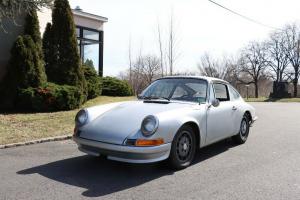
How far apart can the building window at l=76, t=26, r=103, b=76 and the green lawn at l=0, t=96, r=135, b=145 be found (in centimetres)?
723

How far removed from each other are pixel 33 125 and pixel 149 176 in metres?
5.17

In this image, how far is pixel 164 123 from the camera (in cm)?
532

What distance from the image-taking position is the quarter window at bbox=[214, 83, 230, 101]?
712cm

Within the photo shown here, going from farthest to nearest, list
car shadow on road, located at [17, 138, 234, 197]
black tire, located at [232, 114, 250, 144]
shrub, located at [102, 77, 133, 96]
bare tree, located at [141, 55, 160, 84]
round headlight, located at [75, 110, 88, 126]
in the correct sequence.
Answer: bare tree, located at [141, 55, 160, 84] → shrub, located at [102, 77, 133, 96] → black tire, located at [232, 114, 250, 144] → round headlight, located at [75, 110, 88, 126] → car shadow on road, located at [17, 138, 234, 197]

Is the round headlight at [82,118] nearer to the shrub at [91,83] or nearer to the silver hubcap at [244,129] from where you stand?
the silver hubcap at [244,129]

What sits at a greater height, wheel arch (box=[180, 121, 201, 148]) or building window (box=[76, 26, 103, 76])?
building window (box=[76, 26, 103, 76])

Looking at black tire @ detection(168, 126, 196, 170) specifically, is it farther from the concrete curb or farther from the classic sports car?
the concrete curb

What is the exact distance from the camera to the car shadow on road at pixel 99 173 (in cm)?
486

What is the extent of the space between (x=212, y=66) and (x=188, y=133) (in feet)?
205

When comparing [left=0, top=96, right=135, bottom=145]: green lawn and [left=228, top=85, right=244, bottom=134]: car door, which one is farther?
[left=0, top=96, right=135, bottom=145]: green lawn

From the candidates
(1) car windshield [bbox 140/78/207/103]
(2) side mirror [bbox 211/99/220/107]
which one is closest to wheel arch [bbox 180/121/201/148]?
(1) car windshield [bbox 140/78/207/103]

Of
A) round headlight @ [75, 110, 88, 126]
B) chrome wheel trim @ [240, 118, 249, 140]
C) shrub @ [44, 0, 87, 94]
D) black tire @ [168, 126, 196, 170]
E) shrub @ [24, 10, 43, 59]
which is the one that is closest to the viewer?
black tire @ [168, 126, 196, 170]

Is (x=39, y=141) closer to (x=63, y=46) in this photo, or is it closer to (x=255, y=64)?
(x=63, y=46)

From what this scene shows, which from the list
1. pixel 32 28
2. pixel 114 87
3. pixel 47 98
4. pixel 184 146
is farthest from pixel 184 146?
pixel 114 87
